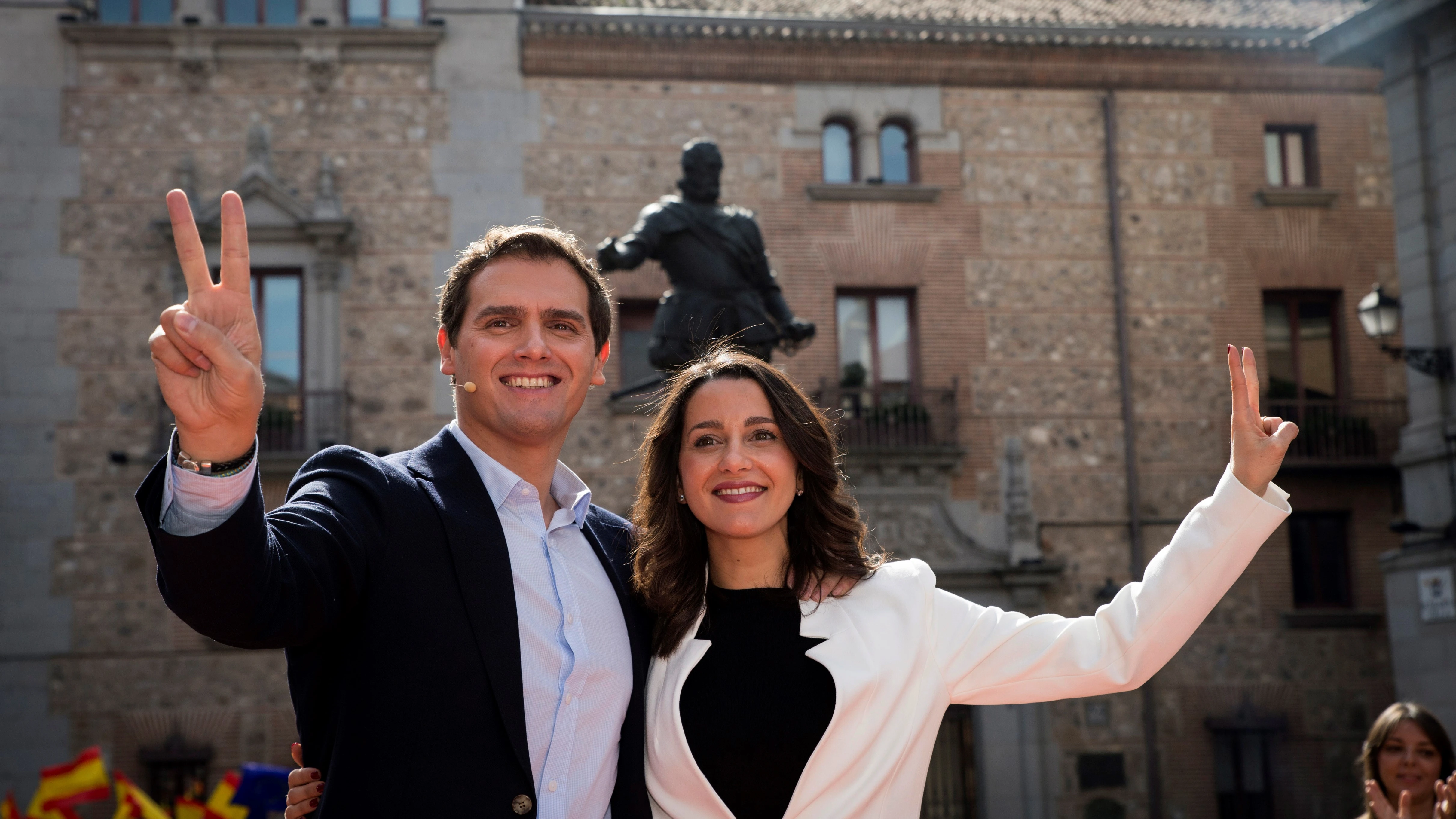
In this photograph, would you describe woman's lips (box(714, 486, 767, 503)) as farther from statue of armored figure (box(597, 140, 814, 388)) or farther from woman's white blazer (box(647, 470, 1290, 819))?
statue of armored figure (box(597, 140, 814, 388))

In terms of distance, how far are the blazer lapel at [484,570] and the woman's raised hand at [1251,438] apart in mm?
1451

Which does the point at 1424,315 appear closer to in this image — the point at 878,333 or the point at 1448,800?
the point at 878,333

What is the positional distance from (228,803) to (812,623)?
9.57m

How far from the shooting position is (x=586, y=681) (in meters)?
2.61

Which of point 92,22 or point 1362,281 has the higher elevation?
point 92,22

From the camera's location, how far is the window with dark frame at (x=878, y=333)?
15.2 meters

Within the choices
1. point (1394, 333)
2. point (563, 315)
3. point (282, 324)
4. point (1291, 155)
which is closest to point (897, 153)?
point (1291, 155)

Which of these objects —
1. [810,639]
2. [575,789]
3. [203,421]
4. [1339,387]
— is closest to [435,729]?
[575,789]

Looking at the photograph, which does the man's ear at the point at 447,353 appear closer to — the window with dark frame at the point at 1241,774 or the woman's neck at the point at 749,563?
the woman's neck at the point at 749,563

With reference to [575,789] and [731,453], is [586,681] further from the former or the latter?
[731,453]

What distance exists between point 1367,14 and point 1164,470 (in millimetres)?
5533

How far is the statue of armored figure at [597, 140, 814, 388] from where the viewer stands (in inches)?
238

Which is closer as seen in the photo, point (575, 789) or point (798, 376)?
point (575, 789)

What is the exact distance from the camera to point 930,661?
2.93 m
